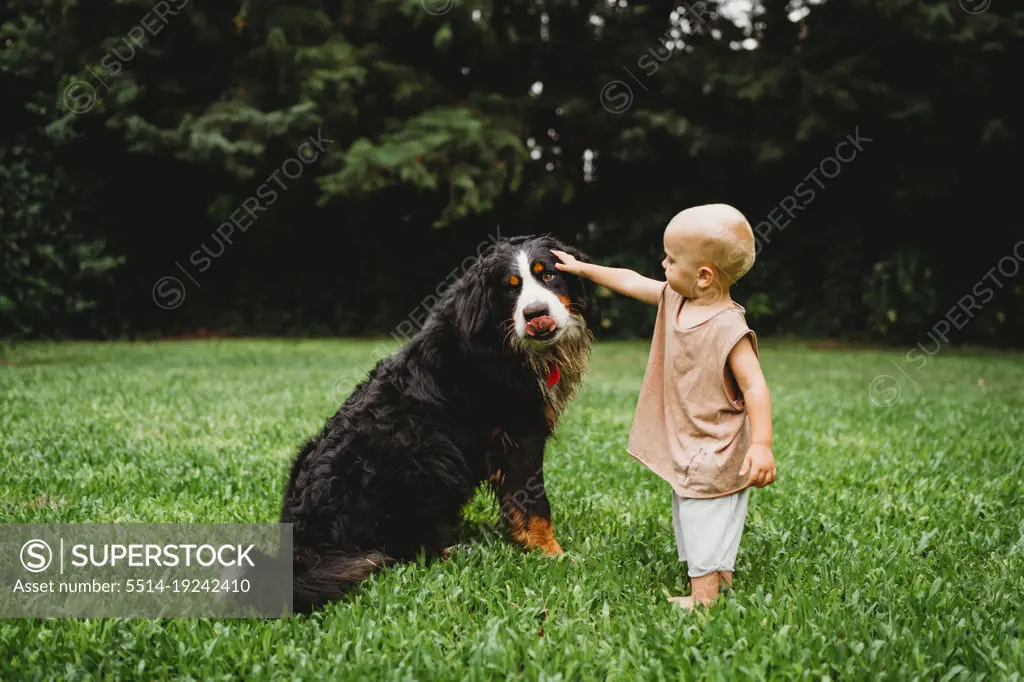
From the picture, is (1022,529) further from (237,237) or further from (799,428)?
(237,237)

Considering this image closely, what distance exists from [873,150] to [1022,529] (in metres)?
13.6

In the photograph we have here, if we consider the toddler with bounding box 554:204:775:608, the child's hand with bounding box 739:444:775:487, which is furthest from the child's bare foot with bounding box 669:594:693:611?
the child's hand with bounding box 739:444:775:487

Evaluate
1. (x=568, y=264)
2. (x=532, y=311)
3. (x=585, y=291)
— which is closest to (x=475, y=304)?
(x=532, y=311)

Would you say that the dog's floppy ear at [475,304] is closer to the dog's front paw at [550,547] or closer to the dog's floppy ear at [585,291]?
the dog's floppy ear at [585,291]

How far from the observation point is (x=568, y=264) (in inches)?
114

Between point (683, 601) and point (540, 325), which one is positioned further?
point (540, 325)

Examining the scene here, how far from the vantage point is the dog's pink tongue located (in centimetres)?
278

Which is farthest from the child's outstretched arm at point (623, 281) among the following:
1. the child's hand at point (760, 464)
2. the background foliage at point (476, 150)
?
the background foliage at point (476, 150)

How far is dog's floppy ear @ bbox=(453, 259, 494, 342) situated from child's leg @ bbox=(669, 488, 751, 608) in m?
1.02

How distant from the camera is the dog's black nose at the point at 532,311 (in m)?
2.80

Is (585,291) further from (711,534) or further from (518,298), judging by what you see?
(711,534)

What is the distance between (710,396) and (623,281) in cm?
55

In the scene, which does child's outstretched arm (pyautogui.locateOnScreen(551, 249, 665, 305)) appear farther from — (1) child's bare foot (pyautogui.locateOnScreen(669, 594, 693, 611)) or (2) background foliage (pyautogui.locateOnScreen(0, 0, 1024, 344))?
(2) background foliage (pyautogui.locateOnScreen(0, 0, 1024, 344))

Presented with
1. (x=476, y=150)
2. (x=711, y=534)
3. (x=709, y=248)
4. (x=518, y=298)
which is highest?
(x=476, y=150)
